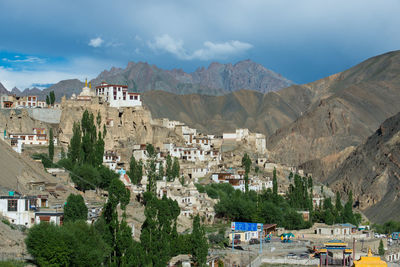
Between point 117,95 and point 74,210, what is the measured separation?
50.7 m

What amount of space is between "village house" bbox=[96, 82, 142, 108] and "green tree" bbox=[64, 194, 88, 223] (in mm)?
48983

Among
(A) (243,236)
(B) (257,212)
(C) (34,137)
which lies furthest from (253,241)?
(C) (34,137)

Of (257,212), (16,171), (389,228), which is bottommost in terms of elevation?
(389,228)

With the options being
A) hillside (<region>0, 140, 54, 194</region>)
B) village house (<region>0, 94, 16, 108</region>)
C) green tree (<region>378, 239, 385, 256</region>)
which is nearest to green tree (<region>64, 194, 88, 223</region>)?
hillside (<region>0, 140, 54, 194</region>)

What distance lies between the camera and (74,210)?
146 feet

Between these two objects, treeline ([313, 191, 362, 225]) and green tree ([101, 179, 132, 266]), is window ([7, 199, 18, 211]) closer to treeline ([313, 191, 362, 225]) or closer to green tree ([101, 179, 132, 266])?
green tree ([101, 179, 132, 266])

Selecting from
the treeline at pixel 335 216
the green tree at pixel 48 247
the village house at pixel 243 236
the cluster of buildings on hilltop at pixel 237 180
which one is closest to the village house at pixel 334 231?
the treeline at pixel 335 216

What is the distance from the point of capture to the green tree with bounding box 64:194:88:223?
145ft

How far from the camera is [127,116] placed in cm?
9156

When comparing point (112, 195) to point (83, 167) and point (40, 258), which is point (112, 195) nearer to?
point (40, 258)

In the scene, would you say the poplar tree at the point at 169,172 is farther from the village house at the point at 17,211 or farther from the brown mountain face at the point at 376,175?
the brown mountain face at the point at 376,175

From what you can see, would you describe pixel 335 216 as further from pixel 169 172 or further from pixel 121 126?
pixel 121 126

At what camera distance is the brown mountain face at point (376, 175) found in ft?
399

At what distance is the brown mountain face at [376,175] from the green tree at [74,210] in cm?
7730
